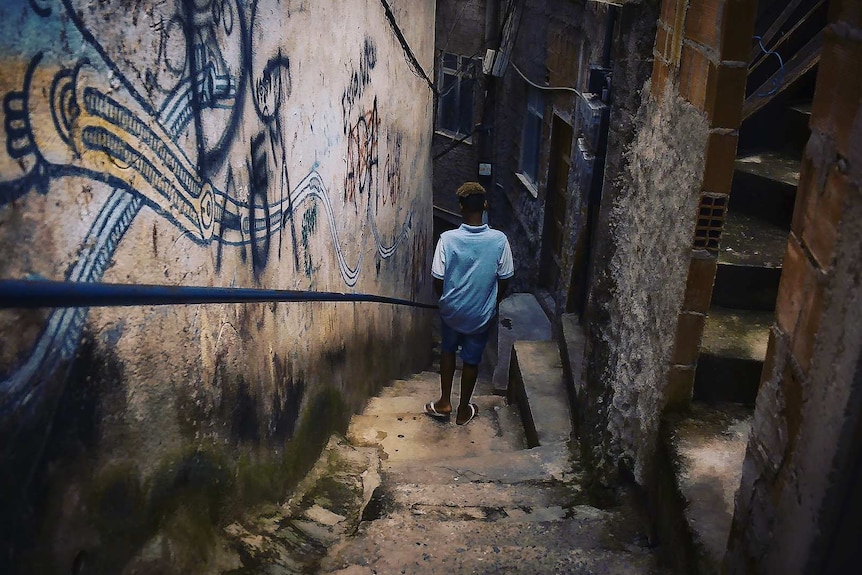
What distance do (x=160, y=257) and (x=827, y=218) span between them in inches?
63.0

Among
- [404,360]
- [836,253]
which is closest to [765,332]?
[836,253]

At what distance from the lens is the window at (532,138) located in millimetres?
9625

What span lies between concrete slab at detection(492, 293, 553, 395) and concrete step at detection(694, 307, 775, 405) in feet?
15.5

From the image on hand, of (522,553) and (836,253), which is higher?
(836,253)

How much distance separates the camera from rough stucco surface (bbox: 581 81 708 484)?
267cm

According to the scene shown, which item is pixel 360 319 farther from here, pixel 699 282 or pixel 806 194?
pixel 806 194

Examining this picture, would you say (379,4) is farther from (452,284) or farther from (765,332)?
(765,332)

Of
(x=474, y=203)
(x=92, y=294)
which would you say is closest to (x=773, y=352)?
(x=92, y=294)

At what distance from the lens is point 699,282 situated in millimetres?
2586

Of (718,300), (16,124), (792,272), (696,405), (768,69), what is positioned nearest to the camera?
(16,124)

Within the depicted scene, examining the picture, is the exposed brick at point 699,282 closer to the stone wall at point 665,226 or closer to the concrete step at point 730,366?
the stone wall at point 665,226

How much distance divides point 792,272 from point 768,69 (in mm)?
3078

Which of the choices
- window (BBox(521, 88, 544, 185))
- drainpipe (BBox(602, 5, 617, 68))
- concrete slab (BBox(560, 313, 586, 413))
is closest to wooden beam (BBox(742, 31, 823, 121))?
concrete slab (BBox(560, 313, 586, 413))

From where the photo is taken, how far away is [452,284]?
4.72 meters
